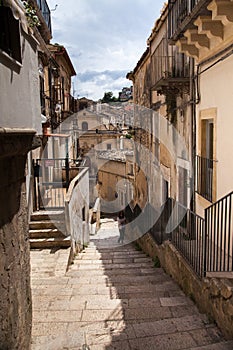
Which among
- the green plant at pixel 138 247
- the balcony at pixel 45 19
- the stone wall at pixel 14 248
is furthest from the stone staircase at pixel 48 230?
the balcony at pixel 45 19

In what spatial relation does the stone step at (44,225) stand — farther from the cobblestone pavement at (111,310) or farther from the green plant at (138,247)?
the green plant at (138,247)

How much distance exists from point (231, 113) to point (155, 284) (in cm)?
412

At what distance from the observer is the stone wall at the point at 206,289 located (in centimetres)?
443

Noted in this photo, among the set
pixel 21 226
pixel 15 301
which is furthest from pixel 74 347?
pixel 21 226

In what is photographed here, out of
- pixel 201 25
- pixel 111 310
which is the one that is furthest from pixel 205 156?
pixel 111 310

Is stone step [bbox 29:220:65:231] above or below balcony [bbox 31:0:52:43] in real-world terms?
below

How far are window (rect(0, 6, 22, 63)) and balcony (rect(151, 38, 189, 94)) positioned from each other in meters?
5.79

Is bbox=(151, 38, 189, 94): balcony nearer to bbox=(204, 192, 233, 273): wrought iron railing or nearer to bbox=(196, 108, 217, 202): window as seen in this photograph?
bbox=(196, 108, 217, 202): window

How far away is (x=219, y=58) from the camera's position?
655cm

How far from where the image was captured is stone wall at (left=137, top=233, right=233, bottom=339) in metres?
4.43

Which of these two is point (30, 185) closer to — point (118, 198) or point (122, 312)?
point (122, 312)

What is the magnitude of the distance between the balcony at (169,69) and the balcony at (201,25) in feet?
3.76

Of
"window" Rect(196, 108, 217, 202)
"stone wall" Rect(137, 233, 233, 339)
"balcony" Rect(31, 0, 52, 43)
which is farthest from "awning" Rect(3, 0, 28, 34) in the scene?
"balcony" Rect(31, 0, 52, 43)

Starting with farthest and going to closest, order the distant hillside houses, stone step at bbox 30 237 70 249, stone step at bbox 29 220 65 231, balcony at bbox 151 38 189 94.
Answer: the distant hillside houses < stone step at bbox 29 220 65 231 < stone step at bbox 30 237 70 249 < balcony at bbox 151 38 189 94
